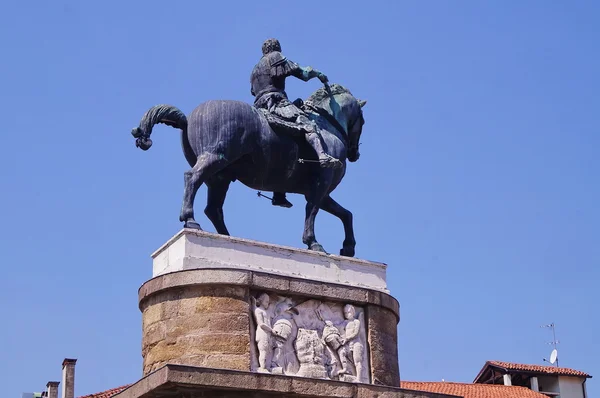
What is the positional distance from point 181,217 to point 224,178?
1.40 m

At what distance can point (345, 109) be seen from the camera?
59.0ft

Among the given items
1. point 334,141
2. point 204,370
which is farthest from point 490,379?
point 204,370

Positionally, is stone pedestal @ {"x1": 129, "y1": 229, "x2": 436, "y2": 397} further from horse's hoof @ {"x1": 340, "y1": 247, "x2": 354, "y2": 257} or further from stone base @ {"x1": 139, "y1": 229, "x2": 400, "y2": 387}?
horse's hoof @ {"x1": 340, "y1": 247, "x2": 354, "y2": 257}

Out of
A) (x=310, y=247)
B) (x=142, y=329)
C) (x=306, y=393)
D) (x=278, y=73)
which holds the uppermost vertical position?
(x=278, y=73)

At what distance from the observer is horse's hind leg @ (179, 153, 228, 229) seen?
51.5 feet

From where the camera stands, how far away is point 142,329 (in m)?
15.7

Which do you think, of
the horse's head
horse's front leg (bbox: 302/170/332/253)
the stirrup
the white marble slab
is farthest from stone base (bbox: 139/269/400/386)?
the horse's head

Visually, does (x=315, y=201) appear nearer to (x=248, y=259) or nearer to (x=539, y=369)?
(x=248, y=259)

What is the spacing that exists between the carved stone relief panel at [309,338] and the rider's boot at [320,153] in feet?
7.32

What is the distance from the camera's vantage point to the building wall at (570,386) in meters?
40.1

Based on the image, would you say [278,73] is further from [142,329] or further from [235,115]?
[142,329]

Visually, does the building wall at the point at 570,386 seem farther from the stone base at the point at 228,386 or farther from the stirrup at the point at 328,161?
the stone base at the point at 228,386

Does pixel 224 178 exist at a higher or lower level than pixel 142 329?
higher

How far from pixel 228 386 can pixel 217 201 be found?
12.1 ft
